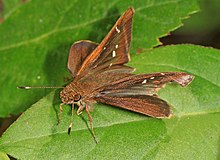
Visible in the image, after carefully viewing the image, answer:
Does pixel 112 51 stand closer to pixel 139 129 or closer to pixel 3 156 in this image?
pixel 139 129

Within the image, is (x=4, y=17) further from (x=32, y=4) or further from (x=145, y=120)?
(x=145, y=120)

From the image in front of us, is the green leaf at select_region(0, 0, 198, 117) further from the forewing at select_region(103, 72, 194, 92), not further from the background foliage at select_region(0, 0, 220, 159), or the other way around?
the forewing at select_region(103, 72, 194, 92)

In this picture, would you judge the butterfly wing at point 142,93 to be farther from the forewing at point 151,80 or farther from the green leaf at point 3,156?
the green leaf at point 3,156

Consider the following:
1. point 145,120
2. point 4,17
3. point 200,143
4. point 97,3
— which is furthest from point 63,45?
point 200,143

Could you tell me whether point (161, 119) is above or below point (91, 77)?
below

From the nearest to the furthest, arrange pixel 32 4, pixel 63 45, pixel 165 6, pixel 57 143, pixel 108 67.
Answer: pixel 57 143
pixel 108 67
pixel 165 6
pixel 63 45
pixel 32 4

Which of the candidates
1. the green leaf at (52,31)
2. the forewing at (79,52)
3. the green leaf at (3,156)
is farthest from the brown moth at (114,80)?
the green leaf at (3,156)

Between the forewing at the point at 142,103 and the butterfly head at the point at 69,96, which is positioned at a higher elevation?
the butterfly head at the point at 69,96

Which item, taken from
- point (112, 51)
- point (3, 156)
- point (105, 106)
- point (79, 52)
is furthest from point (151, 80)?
point (3, 156)
